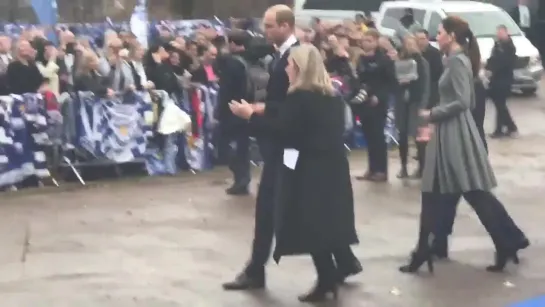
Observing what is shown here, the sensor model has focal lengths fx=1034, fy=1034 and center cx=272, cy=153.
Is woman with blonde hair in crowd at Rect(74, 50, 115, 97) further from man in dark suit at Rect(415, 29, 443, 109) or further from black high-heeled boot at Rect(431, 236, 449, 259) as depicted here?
black high-heeled boot at Rect(431, 236, 449, 259)

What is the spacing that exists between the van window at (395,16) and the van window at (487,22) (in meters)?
0.83

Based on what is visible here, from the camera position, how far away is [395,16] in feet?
77.3

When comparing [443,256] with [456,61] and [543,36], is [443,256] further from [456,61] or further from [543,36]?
[543,36]

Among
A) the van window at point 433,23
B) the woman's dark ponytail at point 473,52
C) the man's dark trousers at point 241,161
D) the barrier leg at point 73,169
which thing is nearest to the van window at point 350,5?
the van window at point 433,23

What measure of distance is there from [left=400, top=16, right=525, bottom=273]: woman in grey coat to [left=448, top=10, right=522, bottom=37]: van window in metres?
14.5

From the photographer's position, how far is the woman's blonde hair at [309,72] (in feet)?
23.3

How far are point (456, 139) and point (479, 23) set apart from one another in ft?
50.1

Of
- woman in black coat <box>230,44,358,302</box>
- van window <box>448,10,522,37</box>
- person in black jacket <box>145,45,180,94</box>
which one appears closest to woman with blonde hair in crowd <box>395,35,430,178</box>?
person in black jacket <box>145,45,180,94</box>

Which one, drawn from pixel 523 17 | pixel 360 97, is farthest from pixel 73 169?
pixel 523 17

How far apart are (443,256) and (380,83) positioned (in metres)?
4.27

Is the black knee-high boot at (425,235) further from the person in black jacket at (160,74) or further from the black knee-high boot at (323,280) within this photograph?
the person in black jacket at (160,74)

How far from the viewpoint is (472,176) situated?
8156 millimetres

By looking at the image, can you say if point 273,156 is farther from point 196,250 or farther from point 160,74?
point 160,74

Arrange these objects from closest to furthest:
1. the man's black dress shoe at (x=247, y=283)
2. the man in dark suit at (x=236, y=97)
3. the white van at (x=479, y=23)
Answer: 1. the man's black dress shoe at (x=247, y=283)
2. the man in dark suit at (x=236, y=97)
3. the white van at (x=479, y=23)
